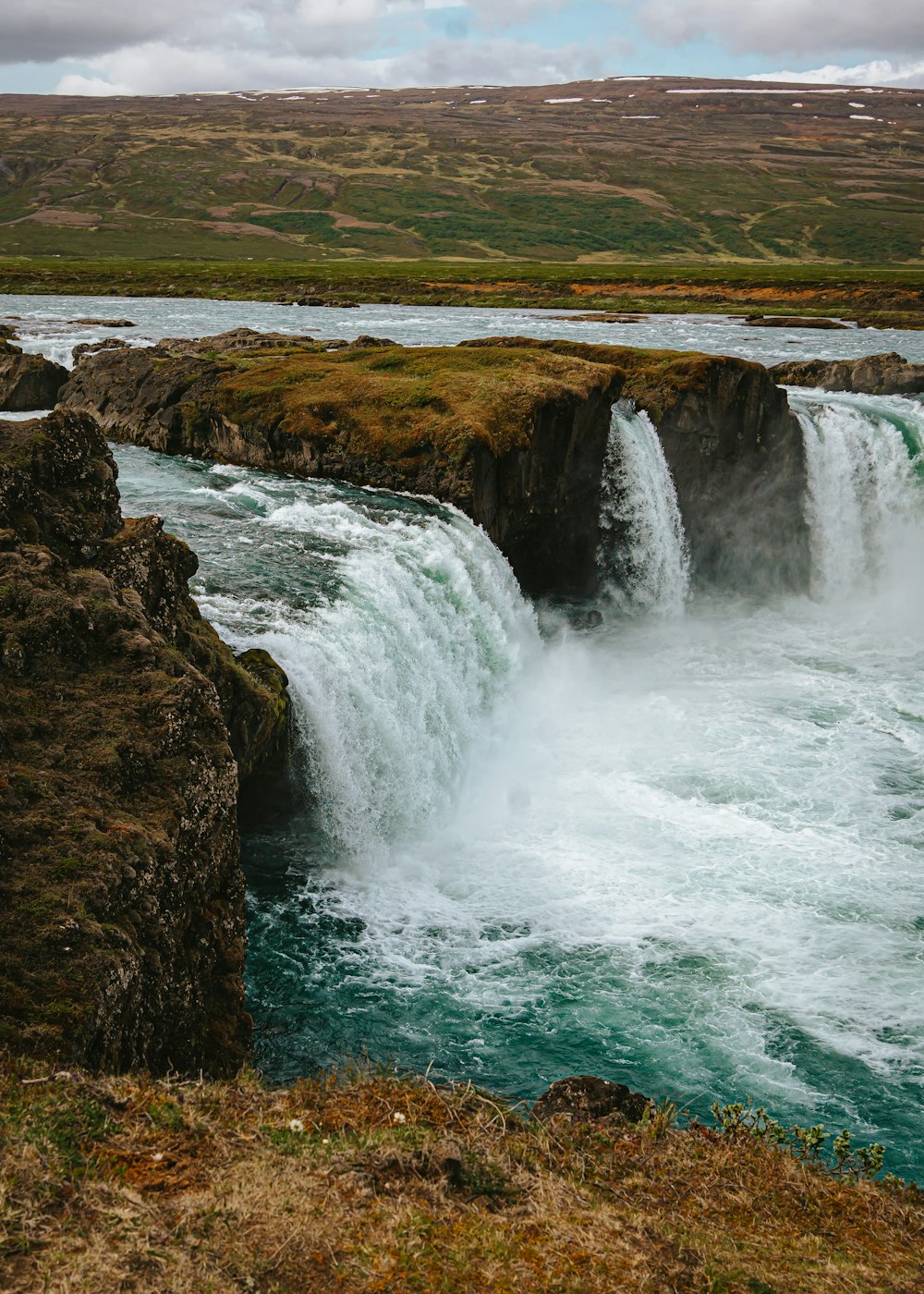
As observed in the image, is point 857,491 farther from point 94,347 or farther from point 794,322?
point 794,322

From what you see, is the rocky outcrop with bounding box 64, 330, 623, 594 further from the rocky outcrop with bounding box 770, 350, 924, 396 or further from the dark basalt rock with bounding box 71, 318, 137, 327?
the dark basalt rock with bounding box 71, 318, 137, 327

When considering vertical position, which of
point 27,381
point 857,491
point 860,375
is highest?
point 860,375

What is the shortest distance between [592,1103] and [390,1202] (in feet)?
11.6

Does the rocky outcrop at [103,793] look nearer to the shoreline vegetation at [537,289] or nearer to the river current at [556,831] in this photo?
the river current at [556,831]

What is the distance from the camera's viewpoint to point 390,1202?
7.21 metres

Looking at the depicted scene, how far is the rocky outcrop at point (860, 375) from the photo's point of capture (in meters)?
47.5

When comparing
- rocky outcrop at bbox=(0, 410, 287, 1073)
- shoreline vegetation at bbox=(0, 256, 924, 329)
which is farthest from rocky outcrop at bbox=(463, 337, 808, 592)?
shoreline vegetation at bbox=(0, 256, 924, 329)

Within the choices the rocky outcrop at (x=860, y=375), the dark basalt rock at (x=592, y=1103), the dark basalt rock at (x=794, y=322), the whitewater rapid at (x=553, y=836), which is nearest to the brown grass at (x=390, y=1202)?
the dark basalt rock at (x=592, y=1103)

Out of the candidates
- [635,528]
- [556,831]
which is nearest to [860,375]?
[635,528]

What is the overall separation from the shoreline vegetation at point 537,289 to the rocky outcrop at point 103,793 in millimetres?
64487

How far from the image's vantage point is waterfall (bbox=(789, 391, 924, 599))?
40375 millimetres

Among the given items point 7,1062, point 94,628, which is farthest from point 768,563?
point 7,1062

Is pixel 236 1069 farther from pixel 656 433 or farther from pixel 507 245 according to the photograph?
pixel 507 245

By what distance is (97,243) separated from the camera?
169 m
